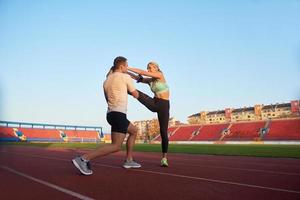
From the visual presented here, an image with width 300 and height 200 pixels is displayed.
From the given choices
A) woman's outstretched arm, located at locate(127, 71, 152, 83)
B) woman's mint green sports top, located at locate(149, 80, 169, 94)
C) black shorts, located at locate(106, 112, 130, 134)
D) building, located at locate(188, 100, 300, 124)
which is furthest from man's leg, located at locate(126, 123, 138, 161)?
building, located at locate(188, 100, 300, 124)

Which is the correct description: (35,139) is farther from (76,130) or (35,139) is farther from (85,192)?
(85,192)

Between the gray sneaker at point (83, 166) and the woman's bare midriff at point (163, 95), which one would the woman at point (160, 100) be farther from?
the gray sneaker at point (83, 166)

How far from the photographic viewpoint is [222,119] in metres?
138

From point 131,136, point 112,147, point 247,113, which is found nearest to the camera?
point 112,147

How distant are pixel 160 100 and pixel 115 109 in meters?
1.71

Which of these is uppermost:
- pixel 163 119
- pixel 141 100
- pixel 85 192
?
pixel 141 100

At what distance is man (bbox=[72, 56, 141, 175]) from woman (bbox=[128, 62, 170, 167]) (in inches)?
36.4

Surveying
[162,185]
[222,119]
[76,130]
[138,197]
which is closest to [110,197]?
[138,197]

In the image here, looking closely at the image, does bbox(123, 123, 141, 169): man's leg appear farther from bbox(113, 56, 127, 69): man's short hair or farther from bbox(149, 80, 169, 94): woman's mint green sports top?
bbox(149, 80, 169, 94): woman's mint green sports top

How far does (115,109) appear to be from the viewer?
477 centimetres

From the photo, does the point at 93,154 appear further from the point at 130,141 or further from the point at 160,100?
the point at 160,100

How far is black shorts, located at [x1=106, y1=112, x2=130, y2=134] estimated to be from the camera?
4.68 m

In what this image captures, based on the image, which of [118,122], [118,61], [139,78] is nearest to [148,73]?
[139,78]

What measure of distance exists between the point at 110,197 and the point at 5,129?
67305 millimetres
